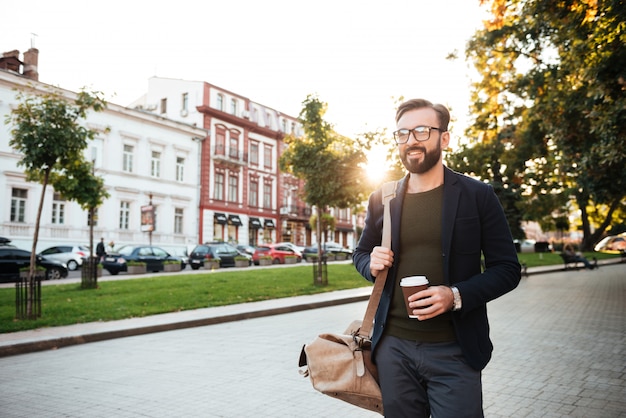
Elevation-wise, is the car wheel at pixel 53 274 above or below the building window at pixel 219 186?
below

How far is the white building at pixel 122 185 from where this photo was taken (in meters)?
31.4

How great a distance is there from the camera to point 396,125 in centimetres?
255

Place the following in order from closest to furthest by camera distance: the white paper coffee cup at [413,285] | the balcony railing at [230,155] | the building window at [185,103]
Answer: the white paper coffee cup at [413,285], the building window at [185,103], the balcony railing at [230,155]

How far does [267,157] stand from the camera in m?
53.8

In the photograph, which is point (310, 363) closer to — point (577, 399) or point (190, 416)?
point (190, 416)

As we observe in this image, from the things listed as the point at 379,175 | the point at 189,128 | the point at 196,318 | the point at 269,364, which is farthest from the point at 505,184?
the point at 269,364

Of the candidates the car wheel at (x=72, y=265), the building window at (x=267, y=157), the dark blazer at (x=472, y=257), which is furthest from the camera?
the building window at (x=267, y=157)

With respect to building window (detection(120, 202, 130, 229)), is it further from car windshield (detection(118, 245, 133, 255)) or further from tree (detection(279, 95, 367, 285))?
tree (detection(279, 95, 367, 285))

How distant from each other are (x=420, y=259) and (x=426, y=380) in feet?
1.77

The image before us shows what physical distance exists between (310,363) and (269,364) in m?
4.69

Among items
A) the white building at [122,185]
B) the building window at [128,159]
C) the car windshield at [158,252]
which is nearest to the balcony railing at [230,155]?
the white building at [122,185]

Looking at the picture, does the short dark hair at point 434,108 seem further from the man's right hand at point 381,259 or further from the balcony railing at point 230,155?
the balcony railing at point 230,155

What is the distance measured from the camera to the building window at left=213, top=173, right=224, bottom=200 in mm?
47031

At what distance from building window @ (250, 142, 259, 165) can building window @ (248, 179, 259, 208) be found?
1884 millimetres
